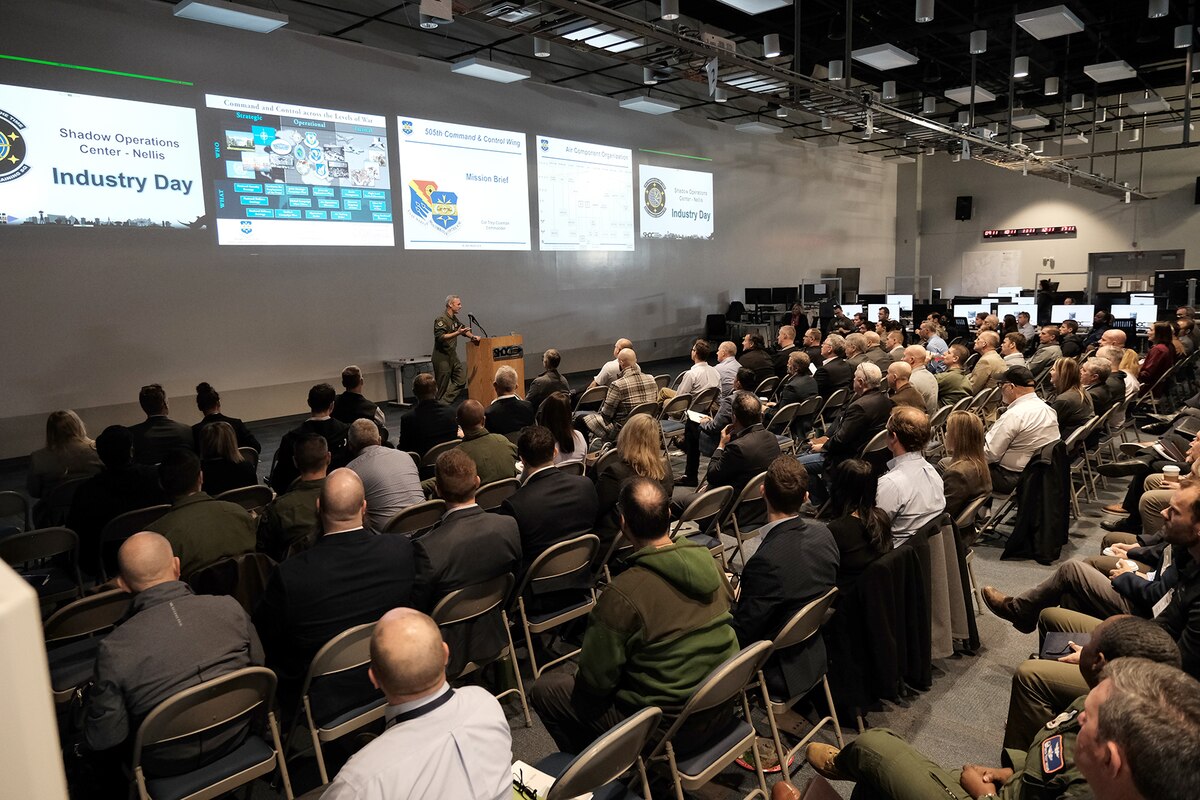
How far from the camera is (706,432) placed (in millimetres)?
6648

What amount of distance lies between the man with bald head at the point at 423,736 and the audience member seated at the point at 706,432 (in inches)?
173

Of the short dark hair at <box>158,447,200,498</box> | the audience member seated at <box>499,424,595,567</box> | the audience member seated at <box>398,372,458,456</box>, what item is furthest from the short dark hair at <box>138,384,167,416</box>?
the audience member seated at <box>499,424,595,567</box>

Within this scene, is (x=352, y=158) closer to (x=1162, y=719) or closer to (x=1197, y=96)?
(x=1162, y=719)

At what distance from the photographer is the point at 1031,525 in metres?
5.14

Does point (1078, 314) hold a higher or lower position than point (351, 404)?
higher

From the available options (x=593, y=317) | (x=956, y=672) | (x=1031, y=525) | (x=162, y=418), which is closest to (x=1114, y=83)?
(x=593, y=317)

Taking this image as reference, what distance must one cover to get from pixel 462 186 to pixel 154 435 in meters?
6.73

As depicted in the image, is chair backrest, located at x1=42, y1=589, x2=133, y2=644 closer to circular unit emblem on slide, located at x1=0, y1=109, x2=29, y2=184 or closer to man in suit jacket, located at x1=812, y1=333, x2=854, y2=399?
circular unit emblem on slide, located at x1=0, y1=109, x2=29, y2=184

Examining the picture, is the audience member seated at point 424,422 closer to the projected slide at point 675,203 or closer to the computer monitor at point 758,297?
the projected slide at point 675,203

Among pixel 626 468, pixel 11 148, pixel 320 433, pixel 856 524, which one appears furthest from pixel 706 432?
pixel 11 148

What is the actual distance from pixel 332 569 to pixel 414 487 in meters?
1.64

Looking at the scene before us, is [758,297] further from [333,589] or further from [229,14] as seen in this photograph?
[333,589]

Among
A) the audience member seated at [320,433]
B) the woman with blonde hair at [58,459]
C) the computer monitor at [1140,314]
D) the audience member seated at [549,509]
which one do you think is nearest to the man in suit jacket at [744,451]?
the audience member seated at [549,509]

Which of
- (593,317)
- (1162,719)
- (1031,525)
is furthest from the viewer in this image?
(593,317)
